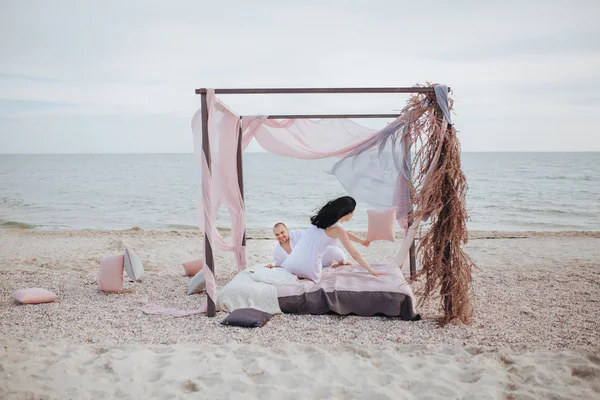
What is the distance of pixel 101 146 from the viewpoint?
2719 cm

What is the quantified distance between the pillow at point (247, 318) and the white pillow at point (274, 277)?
50 cm

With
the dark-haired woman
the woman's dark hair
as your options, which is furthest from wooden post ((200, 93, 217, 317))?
the woman's dark hair

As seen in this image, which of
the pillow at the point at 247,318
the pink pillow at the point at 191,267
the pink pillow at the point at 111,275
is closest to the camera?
the pillow at the point at 247,318

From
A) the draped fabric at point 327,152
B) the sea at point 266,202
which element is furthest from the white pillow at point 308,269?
the sea at point 266,202

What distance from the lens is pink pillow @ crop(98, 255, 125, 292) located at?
18.1 ft

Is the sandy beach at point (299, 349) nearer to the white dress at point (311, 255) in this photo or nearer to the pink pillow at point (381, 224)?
the white dress at point (311, 255)

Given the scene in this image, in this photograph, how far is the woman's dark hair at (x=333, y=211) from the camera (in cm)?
494

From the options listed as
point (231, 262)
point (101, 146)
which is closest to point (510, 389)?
point (231, 262)

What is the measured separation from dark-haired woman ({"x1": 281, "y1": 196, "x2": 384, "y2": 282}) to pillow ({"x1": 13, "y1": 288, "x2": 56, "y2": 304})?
2.54 meters

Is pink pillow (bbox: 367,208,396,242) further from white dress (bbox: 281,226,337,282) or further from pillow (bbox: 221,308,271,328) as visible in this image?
pillow (bbox: 221,308,271,328)

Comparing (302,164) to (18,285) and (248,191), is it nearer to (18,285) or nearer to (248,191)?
(248,191)

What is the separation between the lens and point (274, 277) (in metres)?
5.00

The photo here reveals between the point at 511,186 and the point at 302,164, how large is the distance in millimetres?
17389

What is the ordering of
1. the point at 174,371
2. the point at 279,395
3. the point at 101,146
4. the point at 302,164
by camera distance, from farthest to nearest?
the point at 302,164, the point at 101,146, the point at 174,371, the point at 279,395
